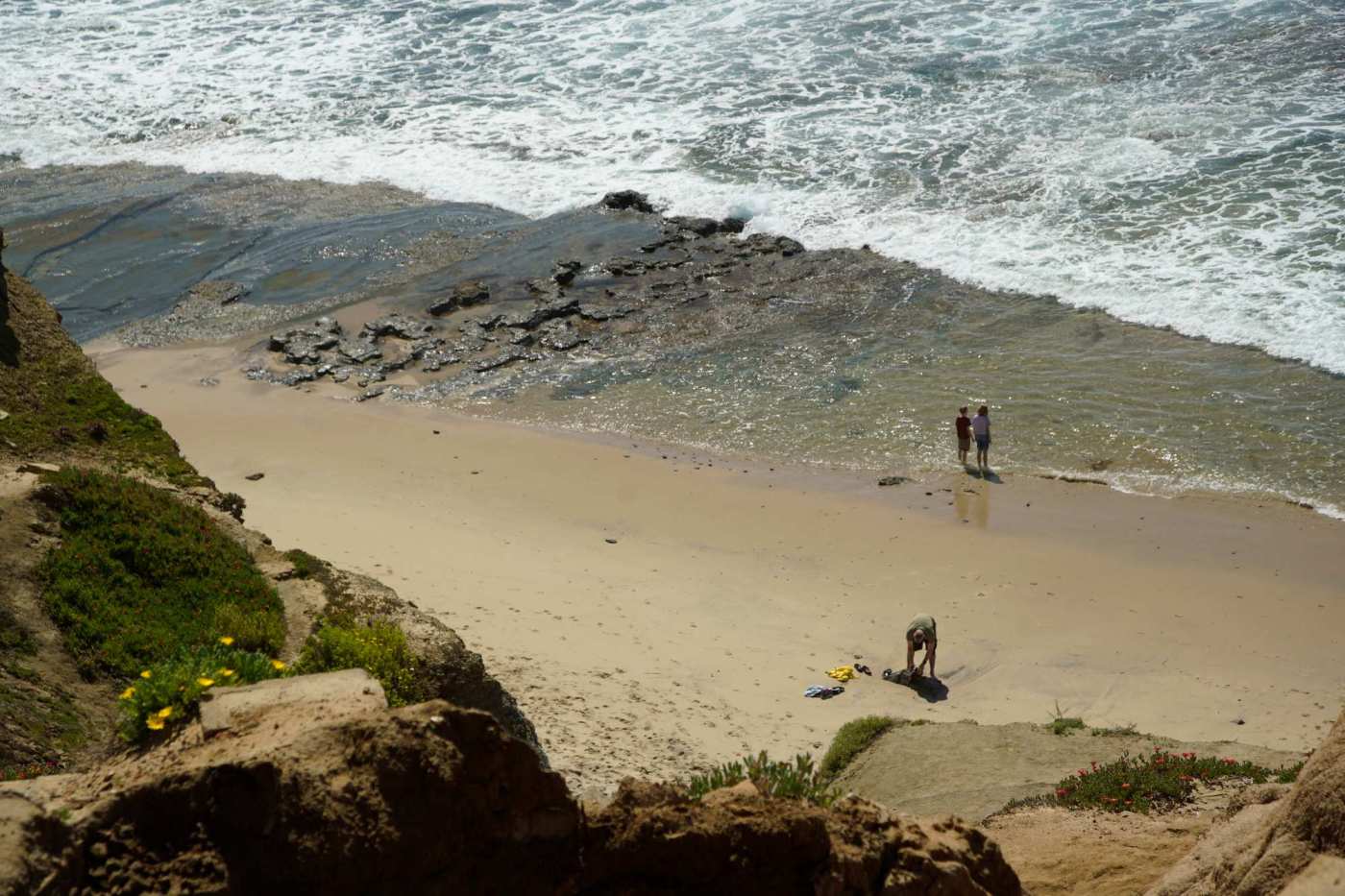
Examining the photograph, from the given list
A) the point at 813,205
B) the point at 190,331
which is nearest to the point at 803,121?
the point at 813,205

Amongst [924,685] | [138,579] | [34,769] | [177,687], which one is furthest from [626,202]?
[177,687]

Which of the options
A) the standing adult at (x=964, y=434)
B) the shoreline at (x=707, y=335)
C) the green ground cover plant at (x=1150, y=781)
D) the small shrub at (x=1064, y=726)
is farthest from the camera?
the shoreline at (x=707, y=335)

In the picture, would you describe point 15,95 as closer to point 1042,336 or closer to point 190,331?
point 190,331

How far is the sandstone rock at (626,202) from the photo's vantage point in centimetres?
2977

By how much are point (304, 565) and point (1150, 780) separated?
272 inches

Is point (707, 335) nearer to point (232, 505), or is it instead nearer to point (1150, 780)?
point (232, 505)

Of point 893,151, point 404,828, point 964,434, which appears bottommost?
point 964,434

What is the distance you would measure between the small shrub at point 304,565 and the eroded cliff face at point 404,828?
4.89 m

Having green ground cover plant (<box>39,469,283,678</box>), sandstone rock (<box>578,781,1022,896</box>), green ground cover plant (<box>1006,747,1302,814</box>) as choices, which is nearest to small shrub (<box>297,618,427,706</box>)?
green ground cover plant (<box>39,469,283,678</box>)

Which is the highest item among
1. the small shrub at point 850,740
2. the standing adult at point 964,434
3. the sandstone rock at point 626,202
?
the sandstone rock at point 626,202

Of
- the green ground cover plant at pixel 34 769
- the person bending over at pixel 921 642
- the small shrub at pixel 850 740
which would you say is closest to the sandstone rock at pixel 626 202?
the person bending over at pixel 921 642

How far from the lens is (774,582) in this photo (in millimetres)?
16312

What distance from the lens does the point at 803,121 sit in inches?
1271

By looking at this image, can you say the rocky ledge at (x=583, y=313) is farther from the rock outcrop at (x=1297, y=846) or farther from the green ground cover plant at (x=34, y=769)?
the rock outcrop at (x=1297, y=846)
